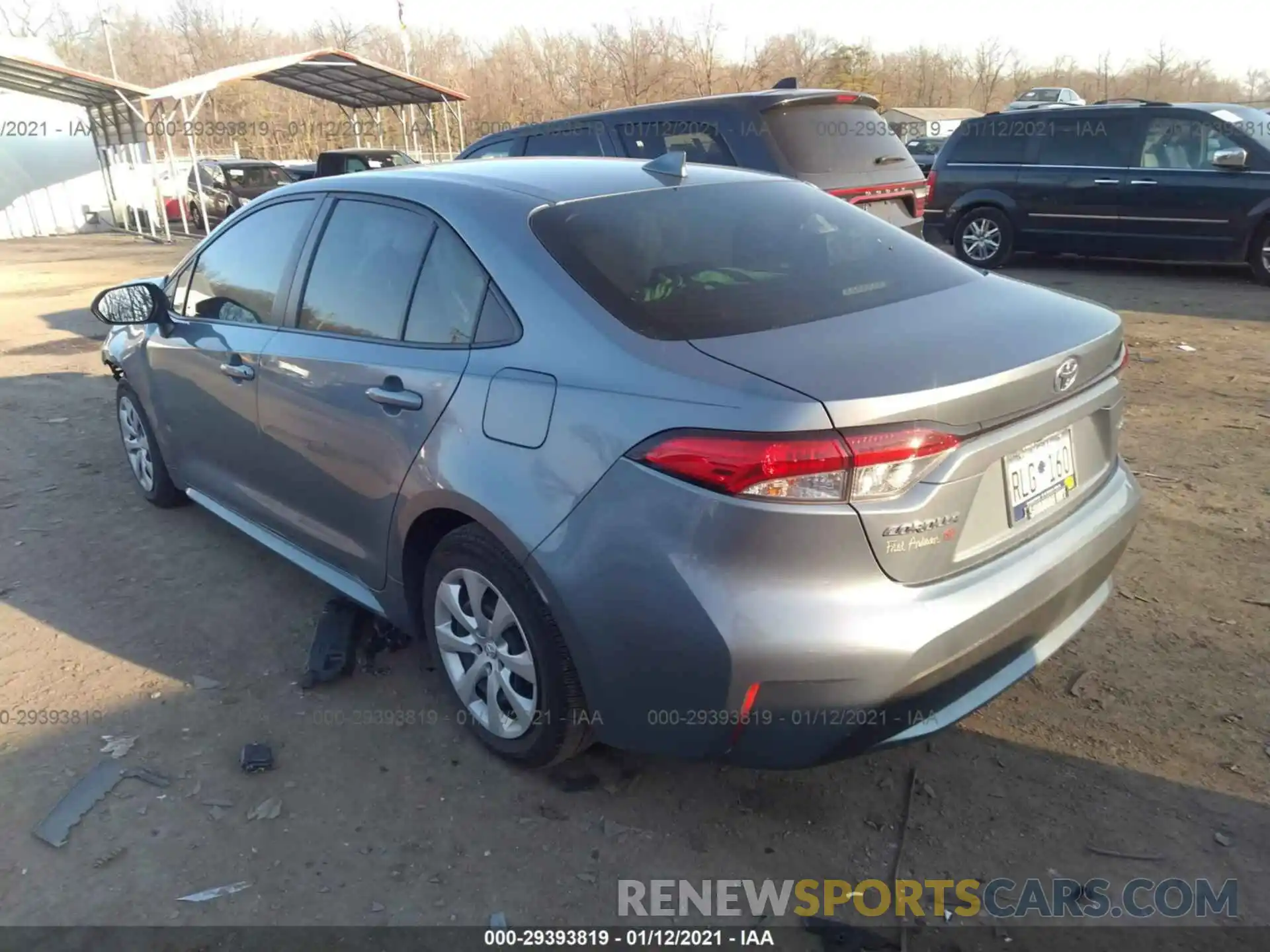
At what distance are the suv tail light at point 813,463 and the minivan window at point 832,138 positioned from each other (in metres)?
5.53

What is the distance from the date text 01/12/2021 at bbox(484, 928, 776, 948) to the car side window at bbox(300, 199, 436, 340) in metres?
1.75

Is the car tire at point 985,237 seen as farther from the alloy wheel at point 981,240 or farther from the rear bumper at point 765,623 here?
the rear bumper at point 765,623

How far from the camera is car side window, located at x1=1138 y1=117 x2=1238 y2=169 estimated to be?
9.72 metres

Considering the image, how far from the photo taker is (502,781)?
2.89 meters

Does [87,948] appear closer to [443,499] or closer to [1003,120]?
[443,499]

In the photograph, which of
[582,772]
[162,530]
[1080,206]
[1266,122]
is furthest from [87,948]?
[1266,122]

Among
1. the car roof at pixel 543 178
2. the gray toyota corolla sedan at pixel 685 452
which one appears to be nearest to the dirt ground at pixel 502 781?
the gray toyota corolla sedan at pixel 685 452

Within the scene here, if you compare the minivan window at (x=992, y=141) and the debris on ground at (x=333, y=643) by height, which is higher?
the minivan window at (x=992, y=141)

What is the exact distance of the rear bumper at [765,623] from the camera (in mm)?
2129

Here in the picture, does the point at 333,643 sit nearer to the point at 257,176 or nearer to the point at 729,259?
the point at 729,259

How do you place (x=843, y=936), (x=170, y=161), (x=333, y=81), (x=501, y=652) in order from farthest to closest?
(x=333, y=81)
(x=170, y=161)
(x=501, y=652)
(x=843, y=936)

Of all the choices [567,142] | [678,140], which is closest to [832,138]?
[678,140]

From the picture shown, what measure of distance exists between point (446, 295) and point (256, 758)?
1.55m

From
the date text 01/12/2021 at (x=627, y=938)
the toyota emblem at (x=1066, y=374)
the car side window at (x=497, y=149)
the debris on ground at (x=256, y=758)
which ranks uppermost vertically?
the car side window at (x=497, y=149)
